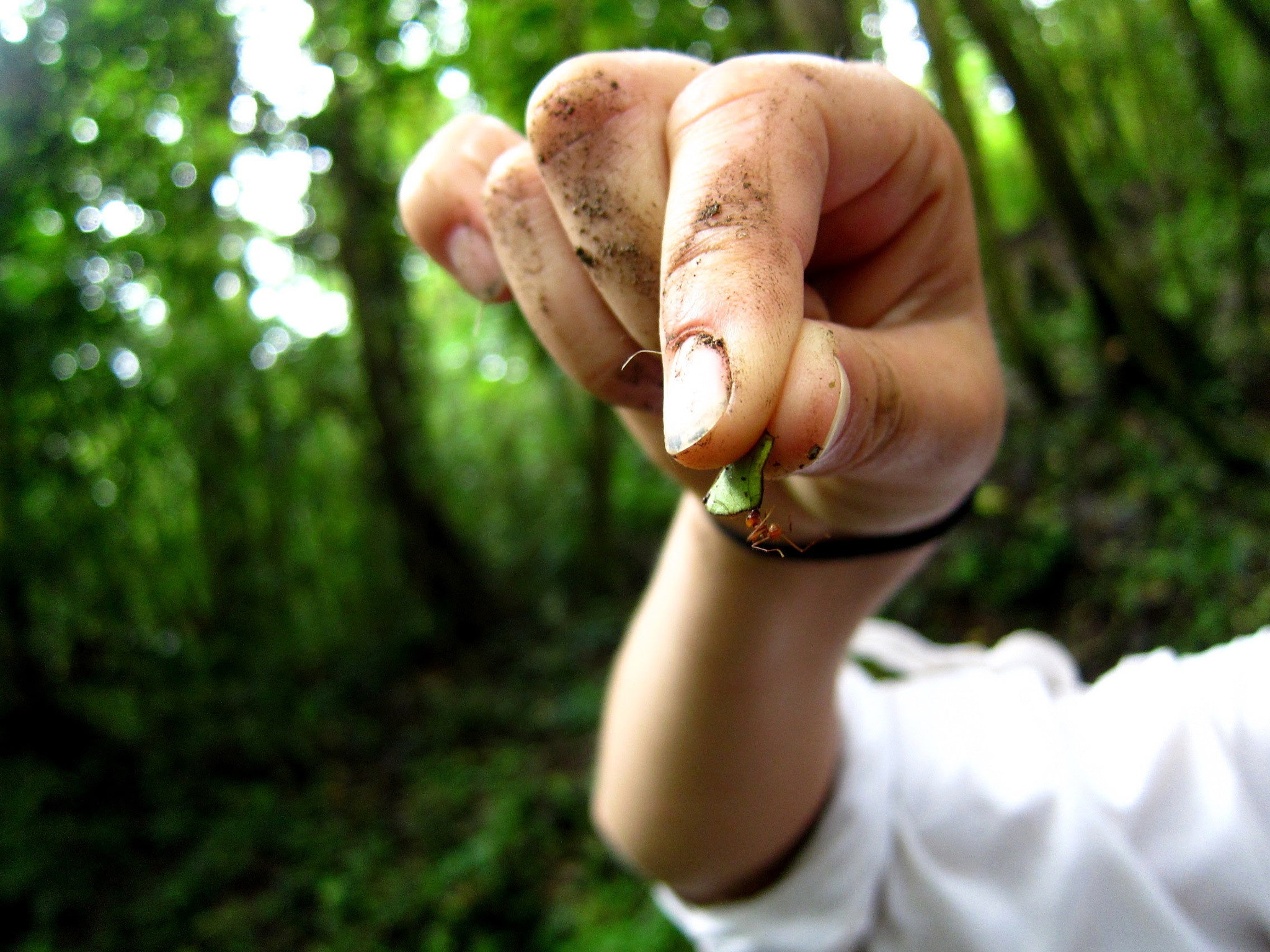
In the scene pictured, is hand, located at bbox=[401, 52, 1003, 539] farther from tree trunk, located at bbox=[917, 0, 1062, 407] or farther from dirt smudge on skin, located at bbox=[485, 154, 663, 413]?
tree trunk, located at bbox=[917, 0, 1062, 407]

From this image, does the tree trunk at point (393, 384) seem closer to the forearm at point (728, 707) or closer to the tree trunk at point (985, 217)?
the tree trunk at point (985, 217)

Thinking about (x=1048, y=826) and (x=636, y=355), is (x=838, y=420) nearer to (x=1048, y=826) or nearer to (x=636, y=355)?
(x=636, y=355)

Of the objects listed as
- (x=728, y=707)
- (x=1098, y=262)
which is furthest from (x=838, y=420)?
(x=1098, y=262)

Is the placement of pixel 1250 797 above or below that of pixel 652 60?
below

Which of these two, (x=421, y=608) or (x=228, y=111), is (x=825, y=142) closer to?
(x=228, y=111)

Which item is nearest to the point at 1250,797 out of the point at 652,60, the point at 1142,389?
the point at 652,60

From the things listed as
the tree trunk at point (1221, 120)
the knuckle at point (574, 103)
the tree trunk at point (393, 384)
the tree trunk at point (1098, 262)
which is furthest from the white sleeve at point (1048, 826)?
the tree trunk at point (393, 384)
